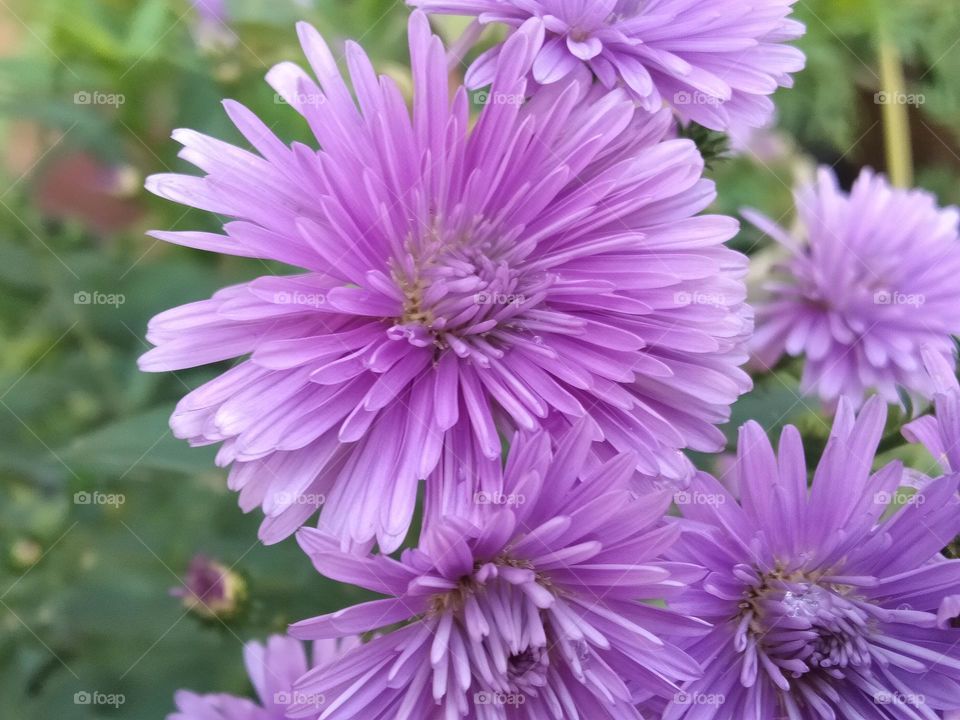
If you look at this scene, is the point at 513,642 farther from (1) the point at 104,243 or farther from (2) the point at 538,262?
(1) the point at 104,243

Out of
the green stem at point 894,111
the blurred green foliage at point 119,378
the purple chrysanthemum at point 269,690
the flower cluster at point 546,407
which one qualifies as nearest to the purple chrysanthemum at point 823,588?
the flower cluster at point 546,407

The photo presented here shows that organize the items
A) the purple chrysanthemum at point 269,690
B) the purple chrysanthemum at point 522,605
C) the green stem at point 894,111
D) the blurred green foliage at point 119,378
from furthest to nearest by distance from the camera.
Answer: the green stem at point 894,111, the blurred green foliage at point 119,378, the purple chrysanthemum at point 269,690, the purple chrysanthemum at point 522,605

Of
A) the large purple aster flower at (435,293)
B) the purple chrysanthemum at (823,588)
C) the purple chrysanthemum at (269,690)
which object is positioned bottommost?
the purple chrysanthemum at (823,588)

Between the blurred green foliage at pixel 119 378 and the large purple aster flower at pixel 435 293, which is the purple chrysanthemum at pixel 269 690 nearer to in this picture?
the blurred green foliage at pixel 119 378

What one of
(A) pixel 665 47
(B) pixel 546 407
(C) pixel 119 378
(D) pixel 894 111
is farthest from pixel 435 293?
(D) pixel 894 111

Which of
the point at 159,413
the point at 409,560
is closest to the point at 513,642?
the point at 409,560

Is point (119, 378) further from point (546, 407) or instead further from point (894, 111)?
point (894, 111)
